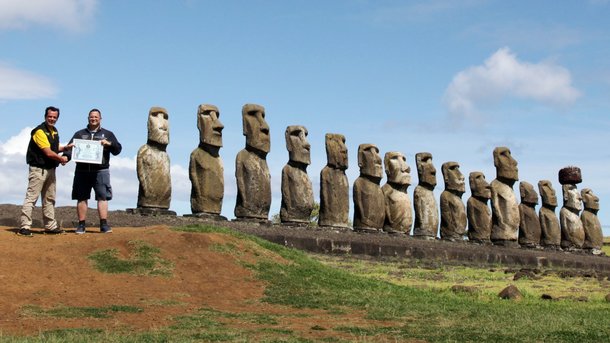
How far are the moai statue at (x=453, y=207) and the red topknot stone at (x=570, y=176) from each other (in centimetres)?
929

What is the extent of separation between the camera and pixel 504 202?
3164 cm

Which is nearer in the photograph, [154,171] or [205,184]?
[154,171]

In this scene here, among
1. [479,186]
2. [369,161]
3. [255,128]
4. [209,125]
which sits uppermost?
[255,128]

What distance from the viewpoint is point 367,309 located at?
1215cm

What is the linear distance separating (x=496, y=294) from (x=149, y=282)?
6.28 m

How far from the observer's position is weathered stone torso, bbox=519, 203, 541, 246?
3306cm

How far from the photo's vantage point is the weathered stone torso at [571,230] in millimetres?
35562

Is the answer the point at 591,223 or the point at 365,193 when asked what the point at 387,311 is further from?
the point at 591,223

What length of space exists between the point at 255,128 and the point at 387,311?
39.8ft

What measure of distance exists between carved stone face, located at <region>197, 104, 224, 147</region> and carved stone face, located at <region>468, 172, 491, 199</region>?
1228cm

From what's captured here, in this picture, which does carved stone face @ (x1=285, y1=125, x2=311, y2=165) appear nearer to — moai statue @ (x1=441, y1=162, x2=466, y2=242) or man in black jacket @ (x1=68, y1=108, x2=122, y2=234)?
moai statue @ (x1=441, y1=162, x2=466, y2=242)

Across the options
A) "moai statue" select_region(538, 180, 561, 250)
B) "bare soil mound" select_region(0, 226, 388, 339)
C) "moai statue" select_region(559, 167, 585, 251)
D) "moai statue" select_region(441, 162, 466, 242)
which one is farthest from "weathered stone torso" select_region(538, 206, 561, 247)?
"bare soil mound" select_region(0, 226, 388, 339)

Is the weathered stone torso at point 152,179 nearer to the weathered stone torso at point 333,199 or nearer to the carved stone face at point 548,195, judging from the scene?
the weathered stone torso at point 333,199

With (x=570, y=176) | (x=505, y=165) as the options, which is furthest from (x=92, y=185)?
(x=570, y=176)
